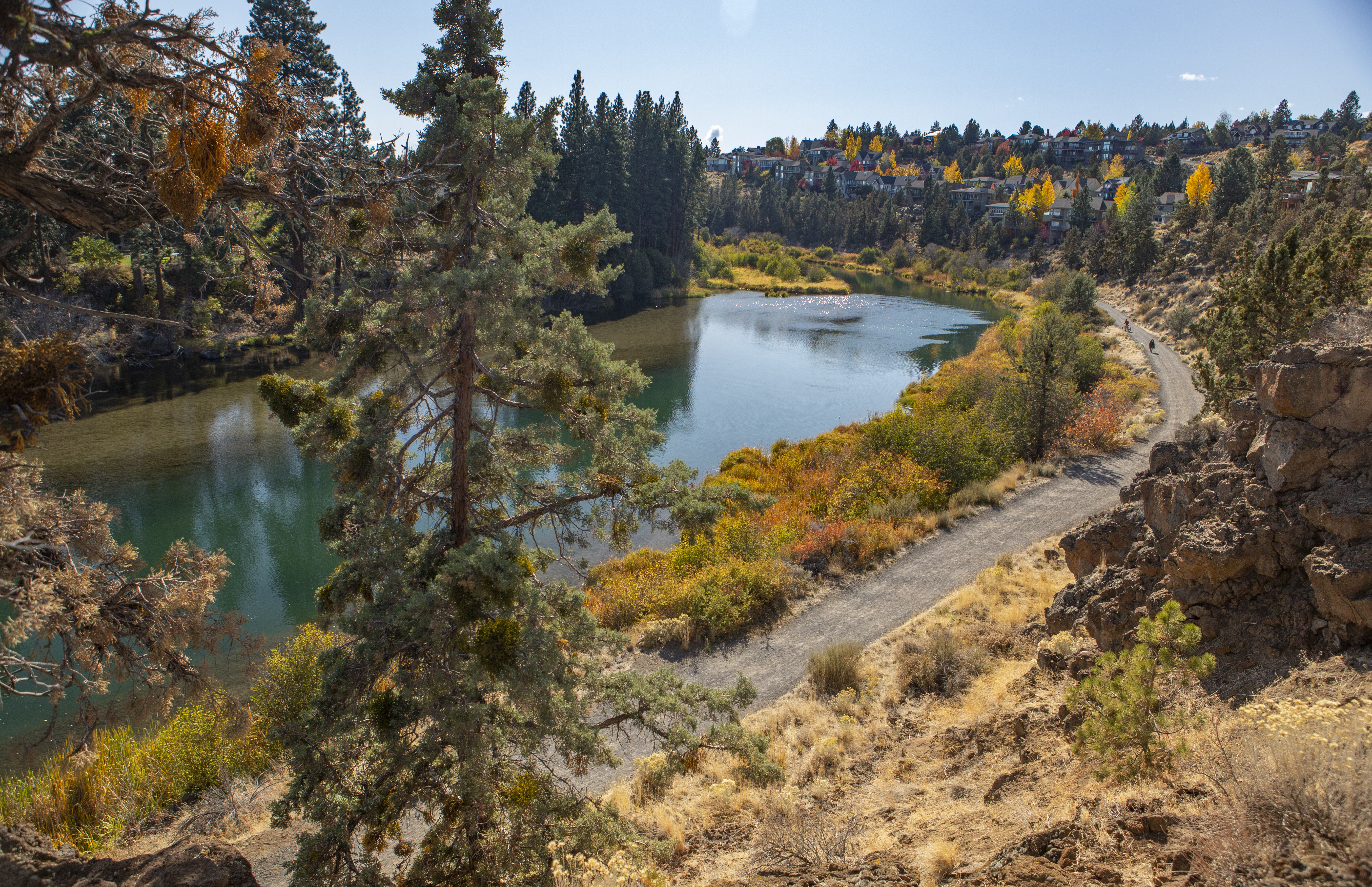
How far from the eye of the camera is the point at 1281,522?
21.7 ft

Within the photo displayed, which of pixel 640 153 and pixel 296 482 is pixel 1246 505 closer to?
pixel 296 482

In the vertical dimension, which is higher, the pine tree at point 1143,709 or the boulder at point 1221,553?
the boulder at point 1221,553

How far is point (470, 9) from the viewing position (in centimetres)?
672

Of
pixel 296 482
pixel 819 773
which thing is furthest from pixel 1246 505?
pixel 296 482

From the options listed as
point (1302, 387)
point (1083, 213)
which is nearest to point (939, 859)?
point (1302, 387)

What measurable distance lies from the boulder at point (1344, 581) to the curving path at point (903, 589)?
6.88 metres

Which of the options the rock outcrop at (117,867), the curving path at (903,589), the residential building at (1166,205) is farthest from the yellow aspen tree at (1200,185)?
the rock outcrop at (117,867)

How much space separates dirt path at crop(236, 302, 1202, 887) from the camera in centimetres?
966

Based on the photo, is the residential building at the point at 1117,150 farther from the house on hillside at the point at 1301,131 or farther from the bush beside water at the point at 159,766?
the bush beside water at the point at 159,766

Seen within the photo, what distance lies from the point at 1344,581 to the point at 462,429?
730 centimetres

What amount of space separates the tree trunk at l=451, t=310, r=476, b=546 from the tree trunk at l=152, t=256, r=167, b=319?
3562cm

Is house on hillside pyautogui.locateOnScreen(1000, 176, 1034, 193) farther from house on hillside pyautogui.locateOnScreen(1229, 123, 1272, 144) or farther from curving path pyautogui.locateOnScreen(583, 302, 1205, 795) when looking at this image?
curving path pyautogui.locateOnScreen(583, 302, 1205, 795)

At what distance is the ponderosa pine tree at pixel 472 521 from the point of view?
546 cm

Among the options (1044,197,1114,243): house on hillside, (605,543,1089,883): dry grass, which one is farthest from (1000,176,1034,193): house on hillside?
(605,543,1089,883): dry grass
